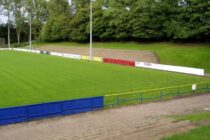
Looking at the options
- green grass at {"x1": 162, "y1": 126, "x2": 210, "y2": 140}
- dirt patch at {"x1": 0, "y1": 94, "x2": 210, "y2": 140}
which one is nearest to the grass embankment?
green grass at {"x1": 162, "y1": 126, "x2": 210, "y2": 140}

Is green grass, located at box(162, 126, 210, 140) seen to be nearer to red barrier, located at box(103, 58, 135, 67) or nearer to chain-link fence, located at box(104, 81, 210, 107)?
chain-link fence, located at box(104, 81, 210, 107)

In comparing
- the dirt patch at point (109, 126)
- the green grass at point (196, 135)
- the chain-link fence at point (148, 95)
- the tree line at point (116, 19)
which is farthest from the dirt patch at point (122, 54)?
the green grass at point (196, 135)

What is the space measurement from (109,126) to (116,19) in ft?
207

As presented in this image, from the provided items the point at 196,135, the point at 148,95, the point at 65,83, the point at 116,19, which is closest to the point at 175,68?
the point at 65,83

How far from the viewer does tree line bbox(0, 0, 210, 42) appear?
6197 cm

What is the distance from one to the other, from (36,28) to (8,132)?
10412 cm

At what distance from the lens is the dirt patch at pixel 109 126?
16734mm

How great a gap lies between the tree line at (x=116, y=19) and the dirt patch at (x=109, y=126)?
40.6 m

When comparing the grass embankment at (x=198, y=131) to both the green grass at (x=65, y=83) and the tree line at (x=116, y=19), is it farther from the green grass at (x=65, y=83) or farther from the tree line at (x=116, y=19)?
the tree line at (x=116, y=19)

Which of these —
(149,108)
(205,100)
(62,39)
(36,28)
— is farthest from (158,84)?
(36,28)

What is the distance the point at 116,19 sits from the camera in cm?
8000

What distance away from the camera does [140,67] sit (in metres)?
51.2

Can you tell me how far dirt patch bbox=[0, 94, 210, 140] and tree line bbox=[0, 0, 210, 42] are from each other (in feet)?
133

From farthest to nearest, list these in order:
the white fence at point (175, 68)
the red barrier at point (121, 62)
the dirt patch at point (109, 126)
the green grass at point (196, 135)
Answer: the red barrier at point (121, 62)
the white fence at point (175, 68)
the dirt patch at point (109, 126)
the green grass at point (196, 135)
